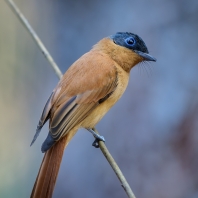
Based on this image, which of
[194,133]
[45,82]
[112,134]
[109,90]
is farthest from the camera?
[45,82]

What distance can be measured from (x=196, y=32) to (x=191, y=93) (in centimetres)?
73

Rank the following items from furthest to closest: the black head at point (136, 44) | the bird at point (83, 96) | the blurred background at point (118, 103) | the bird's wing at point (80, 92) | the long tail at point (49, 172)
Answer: the blurred background at point (118, 103) → the black head at point (136, 44) → the bird's wing at point (80, 92) → the bird at point (83, 96) → the long tail at point (49, 172)

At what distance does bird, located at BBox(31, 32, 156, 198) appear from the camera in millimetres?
3629

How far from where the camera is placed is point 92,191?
17.0 feet

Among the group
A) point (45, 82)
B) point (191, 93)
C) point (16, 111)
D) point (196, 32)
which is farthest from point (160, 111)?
point (16, 111)

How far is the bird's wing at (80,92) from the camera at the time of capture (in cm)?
376

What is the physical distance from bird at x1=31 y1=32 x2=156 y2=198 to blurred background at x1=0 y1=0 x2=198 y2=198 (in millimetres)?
767

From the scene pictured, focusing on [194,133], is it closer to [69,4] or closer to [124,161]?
[124,161]

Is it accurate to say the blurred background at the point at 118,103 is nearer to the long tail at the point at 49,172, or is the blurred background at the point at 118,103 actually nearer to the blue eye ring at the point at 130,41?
the blue eye ring at the point at 130,41

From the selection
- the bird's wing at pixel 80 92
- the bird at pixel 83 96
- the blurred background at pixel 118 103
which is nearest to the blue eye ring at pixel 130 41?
the bird at pixel 83 96

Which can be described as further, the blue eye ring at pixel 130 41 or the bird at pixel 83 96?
the blue eye ring at pixel 130 41

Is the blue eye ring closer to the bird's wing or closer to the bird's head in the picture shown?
the bird's head

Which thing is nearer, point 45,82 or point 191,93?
point 191,93

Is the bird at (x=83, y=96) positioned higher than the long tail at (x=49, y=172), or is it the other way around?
the bird at (x=83, y=96)
